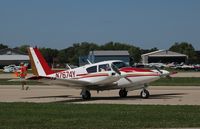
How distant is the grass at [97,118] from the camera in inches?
482

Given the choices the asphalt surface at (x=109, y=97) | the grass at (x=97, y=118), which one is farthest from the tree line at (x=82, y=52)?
the grass at (x=97, y=118)

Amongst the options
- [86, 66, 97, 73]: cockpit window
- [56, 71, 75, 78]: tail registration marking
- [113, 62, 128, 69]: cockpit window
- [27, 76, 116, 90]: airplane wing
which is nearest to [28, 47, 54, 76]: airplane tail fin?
[56, 71, 75, 78]: tail registration marking

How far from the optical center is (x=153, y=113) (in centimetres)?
1523

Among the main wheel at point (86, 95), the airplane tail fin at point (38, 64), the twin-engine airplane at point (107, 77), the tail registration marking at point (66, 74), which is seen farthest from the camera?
the airplane tail fin at point (38, 64)

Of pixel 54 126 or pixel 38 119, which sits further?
pixel 38 119

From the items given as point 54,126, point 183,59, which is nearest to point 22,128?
point 54,126

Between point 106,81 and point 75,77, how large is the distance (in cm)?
168

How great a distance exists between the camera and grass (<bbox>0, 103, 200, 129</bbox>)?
12.2m

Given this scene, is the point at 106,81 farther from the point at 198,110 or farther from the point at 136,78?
the point at 198,110

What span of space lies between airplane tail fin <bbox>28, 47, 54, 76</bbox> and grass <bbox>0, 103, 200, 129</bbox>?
893 centimetres

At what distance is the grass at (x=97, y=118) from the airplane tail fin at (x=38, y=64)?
8.93m

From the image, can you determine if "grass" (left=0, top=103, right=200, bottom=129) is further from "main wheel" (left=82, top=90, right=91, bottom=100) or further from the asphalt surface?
"main wheel" (left=82, top=90, right=91, bottom=100)

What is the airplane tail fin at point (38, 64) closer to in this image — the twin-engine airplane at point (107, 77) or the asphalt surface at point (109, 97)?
the asphalt surface at point (109, 97)

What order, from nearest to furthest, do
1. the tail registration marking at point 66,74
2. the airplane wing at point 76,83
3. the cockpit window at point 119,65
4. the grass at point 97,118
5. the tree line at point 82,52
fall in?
the grass at point 97,118
the airplane wing at point 76,83
the cockpit window at point 119,65
the tail registration marking at point 66,74
the tree line at point 82,52
